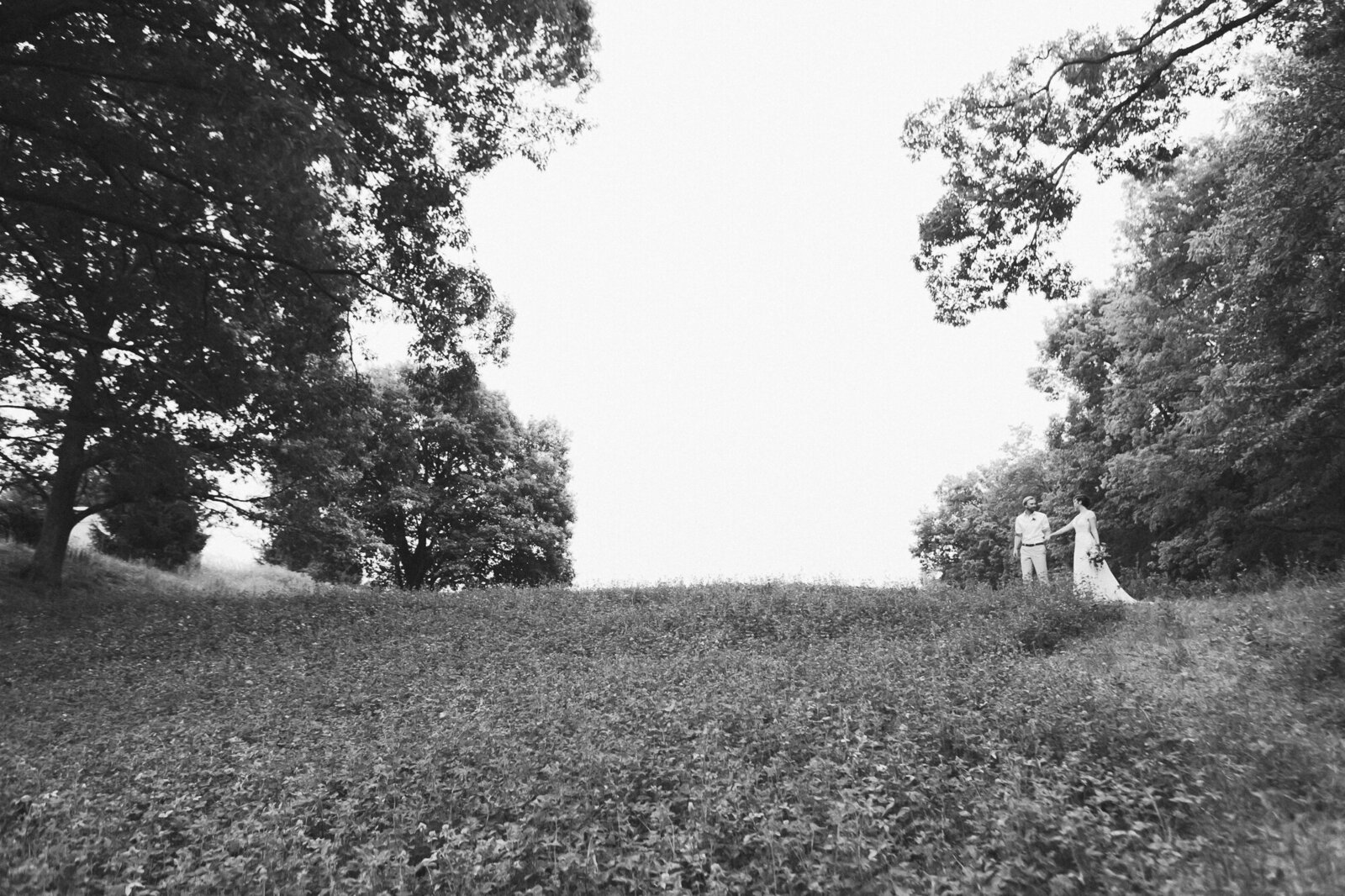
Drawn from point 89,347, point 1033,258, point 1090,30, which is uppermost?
point 1090,30

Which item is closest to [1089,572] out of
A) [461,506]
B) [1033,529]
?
[1033,529]

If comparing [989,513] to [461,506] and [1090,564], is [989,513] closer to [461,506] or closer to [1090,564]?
[1090,564]

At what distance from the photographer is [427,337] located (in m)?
17.2

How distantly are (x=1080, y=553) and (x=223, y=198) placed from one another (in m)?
18.7

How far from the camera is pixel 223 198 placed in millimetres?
13672

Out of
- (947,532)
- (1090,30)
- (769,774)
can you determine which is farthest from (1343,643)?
(947,532)

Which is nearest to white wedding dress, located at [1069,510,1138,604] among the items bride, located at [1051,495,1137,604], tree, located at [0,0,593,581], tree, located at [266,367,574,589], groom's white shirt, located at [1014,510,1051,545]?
bride, located at [1051,495,1137,604]

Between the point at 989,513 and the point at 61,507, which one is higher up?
the point at 989,513

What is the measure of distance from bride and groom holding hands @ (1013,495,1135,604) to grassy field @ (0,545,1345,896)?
3177 mm

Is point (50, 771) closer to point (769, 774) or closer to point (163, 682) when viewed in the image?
point (163, 682)

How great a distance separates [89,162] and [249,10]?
244 inches

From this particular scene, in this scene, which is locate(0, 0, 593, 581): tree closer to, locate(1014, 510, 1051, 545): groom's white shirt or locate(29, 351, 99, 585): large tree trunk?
locate(29, 351, 99, 585): large tree trunk

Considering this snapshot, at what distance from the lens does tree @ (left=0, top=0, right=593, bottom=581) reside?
36.6 feet

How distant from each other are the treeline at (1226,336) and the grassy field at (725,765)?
7243 mm
